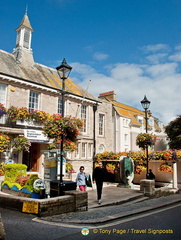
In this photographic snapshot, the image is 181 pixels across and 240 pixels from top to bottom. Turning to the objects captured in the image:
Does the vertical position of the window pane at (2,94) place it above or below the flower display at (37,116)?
above

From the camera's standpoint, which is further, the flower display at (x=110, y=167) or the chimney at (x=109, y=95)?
the chimney at (x=109, y=95)

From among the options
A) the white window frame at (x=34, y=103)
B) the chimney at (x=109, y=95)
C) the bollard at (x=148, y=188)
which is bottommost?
the bollard at (x=148, y=188)

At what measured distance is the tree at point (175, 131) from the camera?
31388mm

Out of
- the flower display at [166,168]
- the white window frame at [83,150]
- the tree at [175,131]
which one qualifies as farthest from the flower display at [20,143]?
the tree at [175,131]

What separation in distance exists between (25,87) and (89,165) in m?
9.52

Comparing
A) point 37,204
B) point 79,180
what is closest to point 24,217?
point 37,204

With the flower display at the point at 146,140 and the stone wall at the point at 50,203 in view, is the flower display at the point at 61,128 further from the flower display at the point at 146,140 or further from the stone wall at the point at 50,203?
the flower display at the point at 146,140

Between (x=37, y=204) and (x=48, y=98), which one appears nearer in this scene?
(x=37, y=204)

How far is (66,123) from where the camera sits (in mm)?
8742

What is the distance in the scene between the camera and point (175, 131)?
31750mm

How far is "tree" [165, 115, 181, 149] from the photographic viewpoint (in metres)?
31.4

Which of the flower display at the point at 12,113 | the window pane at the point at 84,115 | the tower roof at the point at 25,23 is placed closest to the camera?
the flower display at the point at 12,113

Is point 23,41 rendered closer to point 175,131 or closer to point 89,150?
point 89,150

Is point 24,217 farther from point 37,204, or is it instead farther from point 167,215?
point 167,215
